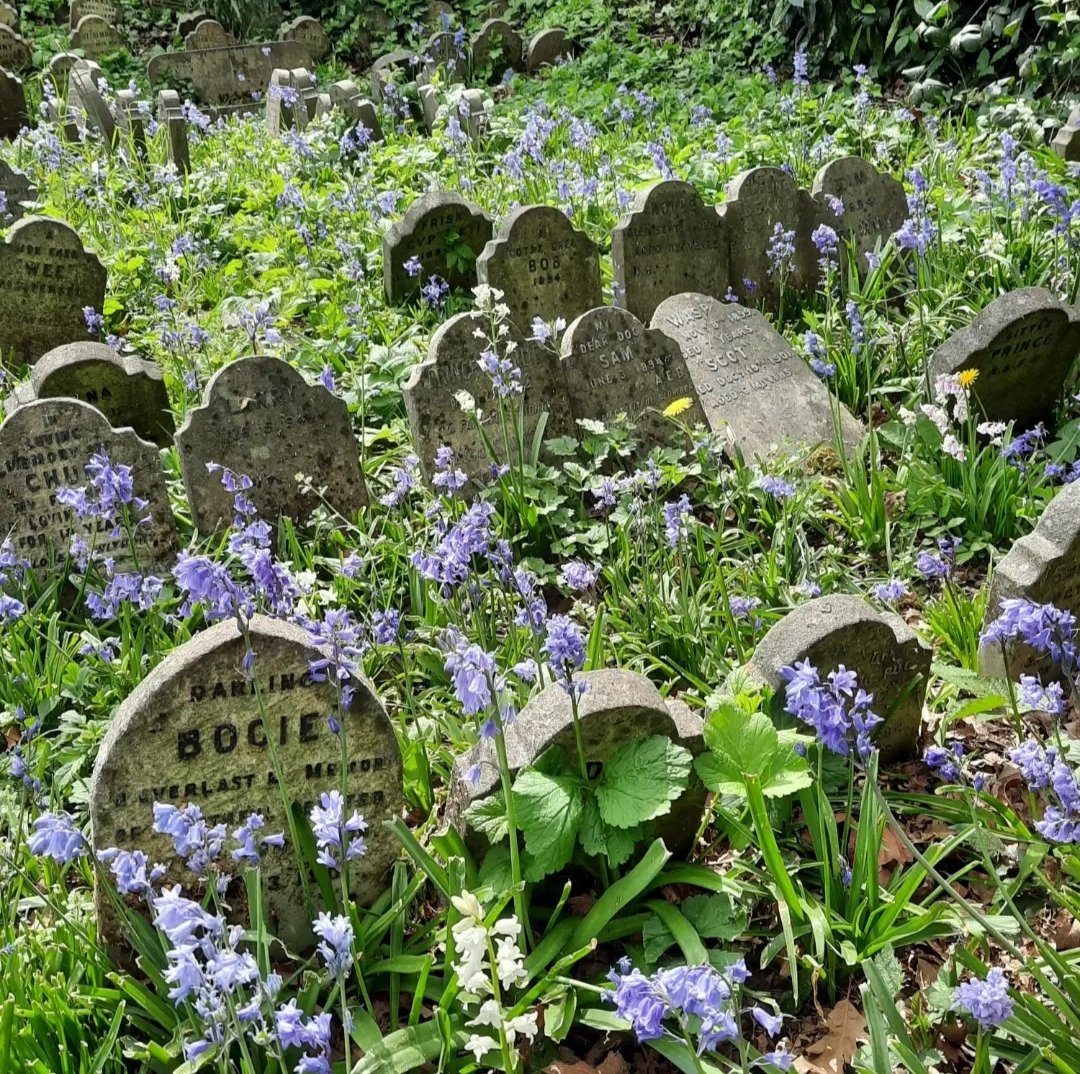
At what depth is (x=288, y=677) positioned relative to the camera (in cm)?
274

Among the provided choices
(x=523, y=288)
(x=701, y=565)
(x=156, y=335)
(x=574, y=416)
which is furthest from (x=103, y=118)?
(x=701, y=565)

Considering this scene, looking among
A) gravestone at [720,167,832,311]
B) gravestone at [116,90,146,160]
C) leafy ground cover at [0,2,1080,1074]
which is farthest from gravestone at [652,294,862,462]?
gravestone at [116,90,146,160]

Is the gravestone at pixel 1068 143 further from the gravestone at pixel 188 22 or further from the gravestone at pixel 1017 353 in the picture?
the gravestone at pixel 188 22

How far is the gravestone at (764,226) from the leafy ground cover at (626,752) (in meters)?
0.22

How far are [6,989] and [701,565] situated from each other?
2.55m

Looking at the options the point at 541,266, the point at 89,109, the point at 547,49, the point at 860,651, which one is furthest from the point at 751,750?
the point at 547,49

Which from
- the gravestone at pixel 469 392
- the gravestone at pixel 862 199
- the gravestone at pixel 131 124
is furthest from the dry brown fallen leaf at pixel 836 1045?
the gravestone at pixel 131 124

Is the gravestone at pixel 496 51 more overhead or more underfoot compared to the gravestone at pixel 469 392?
more overhead

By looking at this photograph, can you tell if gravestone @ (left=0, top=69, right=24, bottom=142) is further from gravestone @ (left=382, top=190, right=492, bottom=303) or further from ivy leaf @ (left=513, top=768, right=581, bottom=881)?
ivy leaf @ (left=513, top=768, right=581, bottom=881)

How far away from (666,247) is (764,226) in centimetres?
59

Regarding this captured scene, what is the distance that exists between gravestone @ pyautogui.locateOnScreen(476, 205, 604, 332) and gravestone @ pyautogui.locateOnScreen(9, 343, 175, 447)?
1.66 metres

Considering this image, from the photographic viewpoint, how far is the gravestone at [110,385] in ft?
16.0

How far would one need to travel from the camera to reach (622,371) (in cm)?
508

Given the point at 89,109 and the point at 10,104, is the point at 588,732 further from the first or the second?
the point at 10,104
